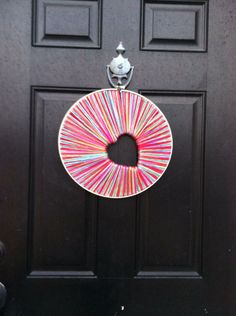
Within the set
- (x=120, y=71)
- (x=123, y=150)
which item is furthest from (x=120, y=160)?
(x=120, y=71)

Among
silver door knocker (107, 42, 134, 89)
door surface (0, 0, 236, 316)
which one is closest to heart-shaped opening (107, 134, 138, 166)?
door surface (0, 0, 236, 316)

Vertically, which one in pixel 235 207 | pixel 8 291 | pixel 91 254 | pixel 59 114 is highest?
pixel 59 114

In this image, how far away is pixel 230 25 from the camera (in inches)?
66.3

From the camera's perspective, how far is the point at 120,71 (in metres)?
1.64

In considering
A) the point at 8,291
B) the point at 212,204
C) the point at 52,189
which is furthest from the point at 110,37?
the point at 8,291

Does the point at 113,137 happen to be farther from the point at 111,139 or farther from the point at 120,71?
the point at 120,71

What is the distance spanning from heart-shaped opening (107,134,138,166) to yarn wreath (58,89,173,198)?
0.07 feet

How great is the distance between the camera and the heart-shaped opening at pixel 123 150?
5.43ft

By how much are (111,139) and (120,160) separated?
0.27ft

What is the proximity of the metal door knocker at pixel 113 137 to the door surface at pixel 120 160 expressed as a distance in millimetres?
51

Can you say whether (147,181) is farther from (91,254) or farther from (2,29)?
(2,29)

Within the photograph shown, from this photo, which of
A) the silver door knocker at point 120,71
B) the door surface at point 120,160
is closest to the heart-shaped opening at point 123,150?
the door surface at point 120,160

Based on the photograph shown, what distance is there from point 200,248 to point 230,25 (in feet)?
2.63

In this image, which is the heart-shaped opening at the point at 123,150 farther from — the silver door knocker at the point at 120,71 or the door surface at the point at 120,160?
the silver door knocker at the point at 120,71
